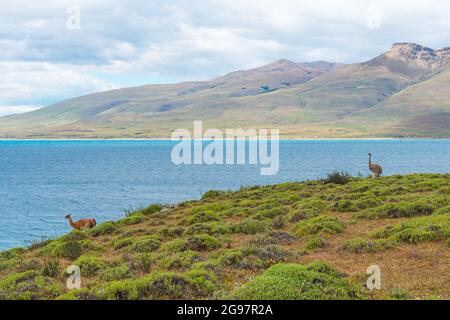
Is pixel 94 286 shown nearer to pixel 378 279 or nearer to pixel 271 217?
pixel 378 279

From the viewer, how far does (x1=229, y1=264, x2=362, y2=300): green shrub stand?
11554mm

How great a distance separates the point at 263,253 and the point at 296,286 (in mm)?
4814

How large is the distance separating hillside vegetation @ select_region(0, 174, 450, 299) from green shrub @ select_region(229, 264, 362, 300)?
3 cm

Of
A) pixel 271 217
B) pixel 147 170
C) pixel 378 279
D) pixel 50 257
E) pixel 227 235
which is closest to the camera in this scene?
pixel 378 279

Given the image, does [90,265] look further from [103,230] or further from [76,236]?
[103,230]

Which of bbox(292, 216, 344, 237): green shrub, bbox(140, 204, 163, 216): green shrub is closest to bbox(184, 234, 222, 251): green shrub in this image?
bbox(292, 216, 344, 237): green shrub

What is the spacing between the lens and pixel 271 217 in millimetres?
26469

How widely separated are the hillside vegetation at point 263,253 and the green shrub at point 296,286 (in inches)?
1.0

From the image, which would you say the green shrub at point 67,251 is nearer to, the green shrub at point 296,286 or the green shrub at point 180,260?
the green shrub at point 180,260

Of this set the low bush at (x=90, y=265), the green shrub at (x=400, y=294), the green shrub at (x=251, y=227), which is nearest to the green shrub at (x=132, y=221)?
the green shrub at (x=251, y=227)

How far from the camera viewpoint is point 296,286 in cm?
1209
